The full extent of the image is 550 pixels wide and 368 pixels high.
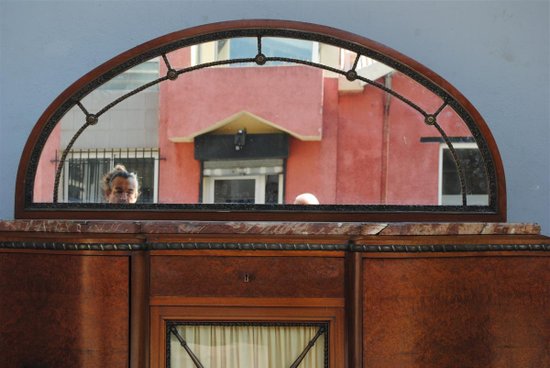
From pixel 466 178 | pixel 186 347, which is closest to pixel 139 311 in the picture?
pixel 186 347

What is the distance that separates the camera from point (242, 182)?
72.5 inches

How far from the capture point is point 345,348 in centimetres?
150

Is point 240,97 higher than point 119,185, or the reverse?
point 240,97

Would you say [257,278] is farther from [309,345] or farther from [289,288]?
[309,345]

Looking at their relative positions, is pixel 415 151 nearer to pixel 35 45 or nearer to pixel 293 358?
pixel 293 358

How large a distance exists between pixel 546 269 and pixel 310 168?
66 centimetres

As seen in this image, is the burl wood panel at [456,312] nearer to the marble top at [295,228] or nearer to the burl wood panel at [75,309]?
the marble top at [295,228]

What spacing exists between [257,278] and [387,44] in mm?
900

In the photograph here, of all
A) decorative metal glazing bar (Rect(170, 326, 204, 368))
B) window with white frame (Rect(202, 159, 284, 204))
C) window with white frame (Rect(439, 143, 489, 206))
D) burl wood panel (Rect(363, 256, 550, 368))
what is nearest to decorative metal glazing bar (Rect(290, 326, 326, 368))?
burl wood panel (Rect(363, 256, 550, 368))

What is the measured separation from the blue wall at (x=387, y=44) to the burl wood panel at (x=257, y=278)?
29.8 inches

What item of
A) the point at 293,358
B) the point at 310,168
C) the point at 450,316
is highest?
the point at 310,168

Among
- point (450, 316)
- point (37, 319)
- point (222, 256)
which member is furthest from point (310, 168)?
point (37, 319)

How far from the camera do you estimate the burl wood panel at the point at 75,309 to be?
147 cm

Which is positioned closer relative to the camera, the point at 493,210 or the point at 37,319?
the point at 37,319
